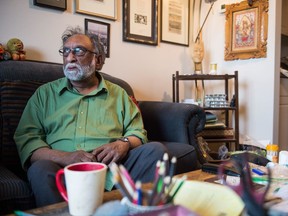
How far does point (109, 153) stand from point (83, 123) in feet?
0.73

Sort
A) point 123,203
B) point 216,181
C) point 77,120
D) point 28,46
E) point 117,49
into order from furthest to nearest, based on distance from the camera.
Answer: point 117,49 < point 28,46 < point 77,120 < point 216,181 < point 123,203

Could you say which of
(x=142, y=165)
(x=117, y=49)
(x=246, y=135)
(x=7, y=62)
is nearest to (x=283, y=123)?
(x=246, y=135)

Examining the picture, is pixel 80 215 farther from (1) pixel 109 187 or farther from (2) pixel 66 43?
(2) pixel 66 43

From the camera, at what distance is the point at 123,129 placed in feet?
4.53

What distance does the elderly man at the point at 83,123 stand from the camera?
3.60ft

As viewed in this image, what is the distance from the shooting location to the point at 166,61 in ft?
8.11

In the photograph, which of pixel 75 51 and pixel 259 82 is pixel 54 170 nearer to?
pixel 75 51

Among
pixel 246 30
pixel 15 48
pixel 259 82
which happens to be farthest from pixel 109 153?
pixel 246 30

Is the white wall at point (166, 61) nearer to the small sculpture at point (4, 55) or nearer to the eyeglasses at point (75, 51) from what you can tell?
the small sculpture at point (4, 55)

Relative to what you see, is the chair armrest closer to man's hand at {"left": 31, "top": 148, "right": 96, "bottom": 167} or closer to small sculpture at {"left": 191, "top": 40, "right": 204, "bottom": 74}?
man's hand at {"left": 31, "top": 148, "right": 96, "bottom": 167}

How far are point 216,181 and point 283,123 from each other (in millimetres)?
1986

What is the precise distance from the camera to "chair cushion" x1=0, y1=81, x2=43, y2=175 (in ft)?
4.02

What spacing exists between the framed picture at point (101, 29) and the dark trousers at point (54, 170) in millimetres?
1070

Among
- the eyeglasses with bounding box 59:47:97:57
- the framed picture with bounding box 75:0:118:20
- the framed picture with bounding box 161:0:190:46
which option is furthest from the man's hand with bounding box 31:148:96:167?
the framed picture with bounding box 161:0:190:46
